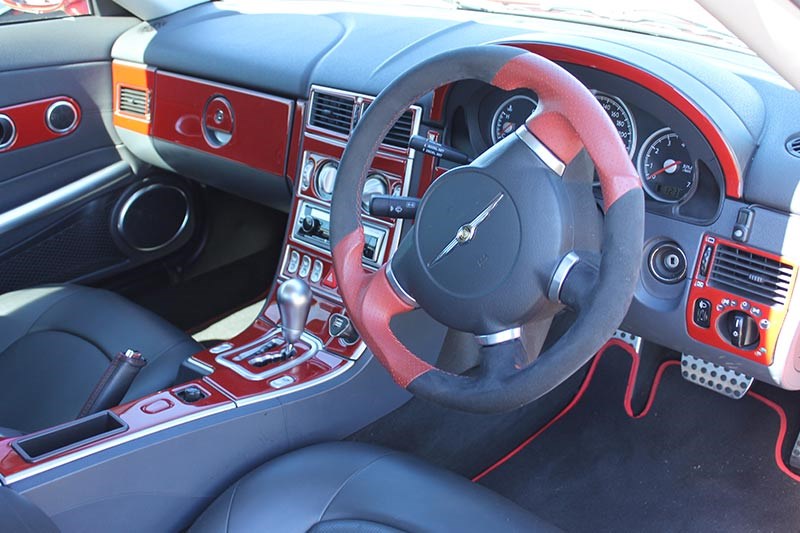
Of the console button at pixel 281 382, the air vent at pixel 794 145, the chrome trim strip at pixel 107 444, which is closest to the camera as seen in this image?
the chrome trim strip at pixel 107 444

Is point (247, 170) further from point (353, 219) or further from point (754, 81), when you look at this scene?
point (754, 81)

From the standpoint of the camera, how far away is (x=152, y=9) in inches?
96.7

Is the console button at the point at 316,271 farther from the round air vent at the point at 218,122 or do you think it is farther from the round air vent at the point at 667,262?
the round air vent at the point at 667,262

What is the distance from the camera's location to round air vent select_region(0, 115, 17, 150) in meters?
2.17

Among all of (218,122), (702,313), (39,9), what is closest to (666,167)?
(702,313)

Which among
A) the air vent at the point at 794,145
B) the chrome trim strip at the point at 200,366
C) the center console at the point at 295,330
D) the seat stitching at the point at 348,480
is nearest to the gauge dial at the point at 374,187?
the center console at the point at 295,330

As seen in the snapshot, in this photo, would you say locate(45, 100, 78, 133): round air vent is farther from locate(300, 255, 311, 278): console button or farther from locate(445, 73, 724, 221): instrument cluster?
locate(445, 73, 724, 221): instrument cluster

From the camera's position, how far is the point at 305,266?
1976mm

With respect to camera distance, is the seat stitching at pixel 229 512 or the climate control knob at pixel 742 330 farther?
the climate control knob at pixel 742 330

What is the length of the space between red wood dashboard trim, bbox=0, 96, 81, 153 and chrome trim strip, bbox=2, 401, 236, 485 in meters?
1.11

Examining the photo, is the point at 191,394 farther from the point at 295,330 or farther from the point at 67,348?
the point at 67,348

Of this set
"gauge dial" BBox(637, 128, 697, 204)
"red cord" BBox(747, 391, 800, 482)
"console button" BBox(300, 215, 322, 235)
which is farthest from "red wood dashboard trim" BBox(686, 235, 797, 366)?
"console button" BBox(300, 215, 322, 235)

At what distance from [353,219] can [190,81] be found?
3.81 ft

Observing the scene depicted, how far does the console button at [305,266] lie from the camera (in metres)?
1.97
